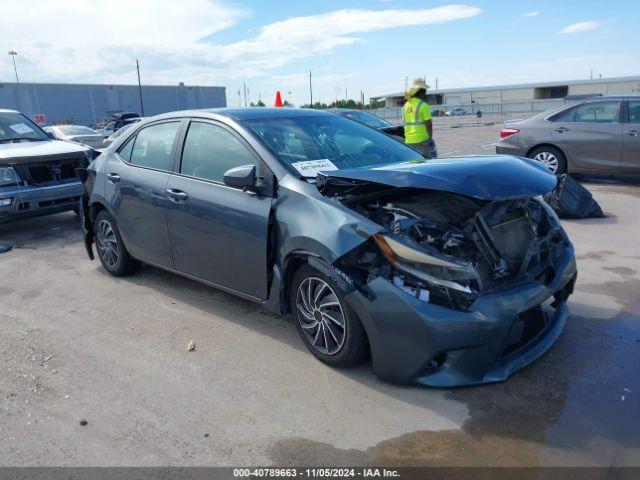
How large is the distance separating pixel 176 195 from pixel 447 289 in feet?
8.16

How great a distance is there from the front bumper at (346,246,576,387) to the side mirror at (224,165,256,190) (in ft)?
3.77

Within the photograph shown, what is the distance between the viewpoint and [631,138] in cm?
909

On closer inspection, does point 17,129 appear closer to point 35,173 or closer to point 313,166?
point 35,173

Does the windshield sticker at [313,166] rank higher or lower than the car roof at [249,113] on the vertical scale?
lower

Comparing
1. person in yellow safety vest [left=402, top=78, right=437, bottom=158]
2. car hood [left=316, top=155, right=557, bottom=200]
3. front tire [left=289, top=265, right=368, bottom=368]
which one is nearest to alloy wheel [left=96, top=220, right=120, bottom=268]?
front tire [left=289, top=265, right=368, bottom=368]

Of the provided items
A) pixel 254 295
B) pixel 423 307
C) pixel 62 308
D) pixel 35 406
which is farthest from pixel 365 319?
pixel 62 308

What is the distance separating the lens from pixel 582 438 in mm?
2787

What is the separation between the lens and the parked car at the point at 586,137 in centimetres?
918

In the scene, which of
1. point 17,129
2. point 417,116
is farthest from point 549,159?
point 17,129

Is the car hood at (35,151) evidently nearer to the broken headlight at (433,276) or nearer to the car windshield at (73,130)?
the broken headlight at (433,276)

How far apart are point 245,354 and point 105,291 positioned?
2177 mm

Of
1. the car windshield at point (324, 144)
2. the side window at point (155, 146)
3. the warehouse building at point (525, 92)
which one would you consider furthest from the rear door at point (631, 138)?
the warehouse building at point (525, 92)

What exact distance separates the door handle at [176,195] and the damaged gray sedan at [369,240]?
0.5 inches

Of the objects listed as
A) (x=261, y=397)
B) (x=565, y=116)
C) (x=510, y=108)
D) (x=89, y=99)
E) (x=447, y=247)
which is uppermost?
(x=89, y=99)
